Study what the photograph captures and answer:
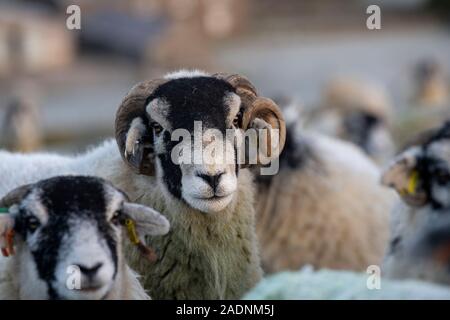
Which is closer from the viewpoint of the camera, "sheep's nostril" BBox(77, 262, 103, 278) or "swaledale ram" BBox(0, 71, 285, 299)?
A: "sheep's nostril" BBox(77, 262, 103, 278)

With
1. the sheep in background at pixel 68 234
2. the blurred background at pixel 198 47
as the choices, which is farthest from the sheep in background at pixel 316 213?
the blurred background at pixel 198 47

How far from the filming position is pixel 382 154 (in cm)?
1081

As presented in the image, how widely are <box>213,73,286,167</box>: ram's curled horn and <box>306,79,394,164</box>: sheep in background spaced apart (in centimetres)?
524

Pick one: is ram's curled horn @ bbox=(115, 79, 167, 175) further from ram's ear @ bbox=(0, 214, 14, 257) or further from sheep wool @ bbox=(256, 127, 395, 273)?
sheep wool @ bbox=(256, 127, 395, 273)

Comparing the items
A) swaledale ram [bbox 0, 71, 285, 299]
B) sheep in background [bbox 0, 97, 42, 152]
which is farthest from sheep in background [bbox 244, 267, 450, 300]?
sheep in background [bbox 0, 97, 42, 152]

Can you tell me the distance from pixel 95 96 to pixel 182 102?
24.2 metres

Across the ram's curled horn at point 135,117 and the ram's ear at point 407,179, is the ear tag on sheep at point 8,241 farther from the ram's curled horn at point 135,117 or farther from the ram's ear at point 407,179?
the ram's ear at point 407,179

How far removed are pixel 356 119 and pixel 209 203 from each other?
20.7ft

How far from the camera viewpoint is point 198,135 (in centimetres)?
501

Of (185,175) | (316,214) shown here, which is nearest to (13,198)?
(185,175)

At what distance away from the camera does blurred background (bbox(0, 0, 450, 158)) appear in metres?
27.7

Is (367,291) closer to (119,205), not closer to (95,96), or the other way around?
(119,205)

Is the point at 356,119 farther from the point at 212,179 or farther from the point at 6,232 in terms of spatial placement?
the point at 6,232

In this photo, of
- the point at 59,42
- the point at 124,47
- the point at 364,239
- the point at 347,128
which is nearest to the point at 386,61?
the point at 124,47
